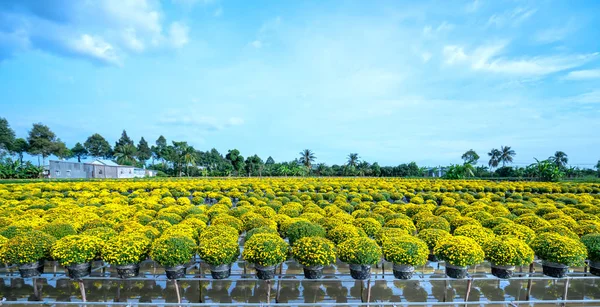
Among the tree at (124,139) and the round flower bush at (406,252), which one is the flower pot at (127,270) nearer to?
the round flower bush at (406,252)

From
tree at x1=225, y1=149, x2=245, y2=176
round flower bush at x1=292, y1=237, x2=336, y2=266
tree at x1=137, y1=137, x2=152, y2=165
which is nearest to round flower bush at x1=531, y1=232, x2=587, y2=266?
round flower bush at x1=292, y1=237, x2=336, y2=266

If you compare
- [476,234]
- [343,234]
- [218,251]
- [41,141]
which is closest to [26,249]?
[218,251]

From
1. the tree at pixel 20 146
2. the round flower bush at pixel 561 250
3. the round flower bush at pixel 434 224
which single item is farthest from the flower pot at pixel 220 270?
the tree at pixel 20 146

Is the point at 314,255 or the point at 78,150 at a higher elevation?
the point at 78,150

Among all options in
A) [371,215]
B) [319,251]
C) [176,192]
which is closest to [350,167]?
[176,192]

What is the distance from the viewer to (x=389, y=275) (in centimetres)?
1109

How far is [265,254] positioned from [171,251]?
262cm

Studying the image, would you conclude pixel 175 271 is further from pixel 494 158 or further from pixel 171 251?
pixel 494 158

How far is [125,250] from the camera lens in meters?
8.91

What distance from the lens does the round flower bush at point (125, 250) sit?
8859 mm

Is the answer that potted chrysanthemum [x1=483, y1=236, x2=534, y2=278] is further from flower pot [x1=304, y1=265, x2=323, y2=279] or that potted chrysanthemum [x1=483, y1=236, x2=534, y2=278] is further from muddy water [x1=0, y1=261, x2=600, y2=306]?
flower pot [x1=304, y1=265, x2=323, y2=279]

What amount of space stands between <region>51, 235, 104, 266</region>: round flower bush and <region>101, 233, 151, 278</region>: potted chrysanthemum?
0.33m

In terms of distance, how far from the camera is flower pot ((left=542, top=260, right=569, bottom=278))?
9070 millimetres

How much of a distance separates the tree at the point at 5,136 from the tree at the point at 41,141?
4042mm
